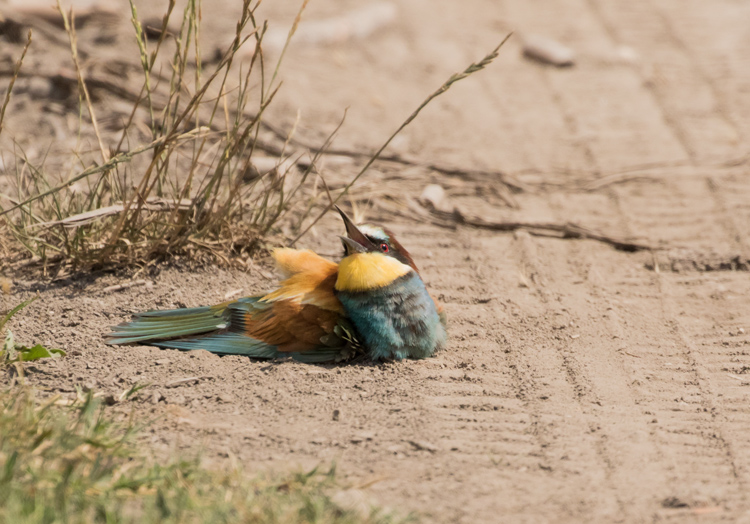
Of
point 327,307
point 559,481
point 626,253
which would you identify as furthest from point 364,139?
point 559,481

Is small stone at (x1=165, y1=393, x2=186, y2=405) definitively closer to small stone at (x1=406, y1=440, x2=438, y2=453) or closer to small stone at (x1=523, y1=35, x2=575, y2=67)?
small stone at (x1=406, y1=440, x2=438, y2=453)

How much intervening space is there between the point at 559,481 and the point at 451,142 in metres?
3.20

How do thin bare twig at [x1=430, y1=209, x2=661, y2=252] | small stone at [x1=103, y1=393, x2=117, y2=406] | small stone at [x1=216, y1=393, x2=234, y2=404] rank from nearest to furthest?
small stone at [x1=103, y1=393, x2=117, y2=406]
small stone at [x1=216, y1=393, x2=234, y2=404]
thin bare twig at [x1=430, y1=209, x2=661, y2=252]

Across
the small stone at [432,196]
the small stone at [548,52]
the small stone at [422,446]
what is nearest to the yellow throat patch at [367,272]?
the small stone at [422,446]

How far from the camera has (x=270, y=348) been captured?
128 inches

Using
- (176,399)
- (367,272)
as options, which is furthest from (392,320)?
(176,399)

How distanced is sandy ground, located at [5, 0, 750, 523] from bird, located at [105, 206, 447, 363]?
87mm

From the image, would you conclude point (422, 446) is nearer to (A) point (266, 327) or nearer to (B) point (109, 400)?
(A) point (266, 327)

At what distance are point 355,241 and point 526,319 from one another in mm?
860

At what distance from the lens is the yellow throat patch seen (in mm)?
3203

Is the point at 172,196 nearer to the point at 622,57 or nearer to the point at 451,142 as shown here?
the point at 451,142

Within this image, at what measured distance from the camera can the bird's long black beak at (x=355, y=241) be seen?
3.29 m

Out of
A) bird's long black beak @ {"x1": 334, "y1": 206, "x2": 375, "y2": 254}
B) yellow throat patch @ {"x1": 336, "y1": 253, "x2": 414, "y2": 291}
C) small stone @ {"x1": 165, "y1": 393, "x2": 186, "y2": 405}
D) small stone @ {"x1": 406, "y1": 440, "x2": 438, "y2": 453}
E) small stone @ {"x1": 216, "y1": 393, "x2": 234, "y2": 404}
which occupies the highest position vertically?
bird's long black beak @ {"x1": 334, "y1": 206, "x2": 375, "y2": 254}

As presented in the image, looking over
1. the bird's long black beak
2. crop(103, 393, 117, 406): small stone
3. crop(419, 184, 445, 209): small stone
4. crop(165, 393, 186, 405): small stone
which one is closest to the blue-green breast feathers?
the bird's long black beak
